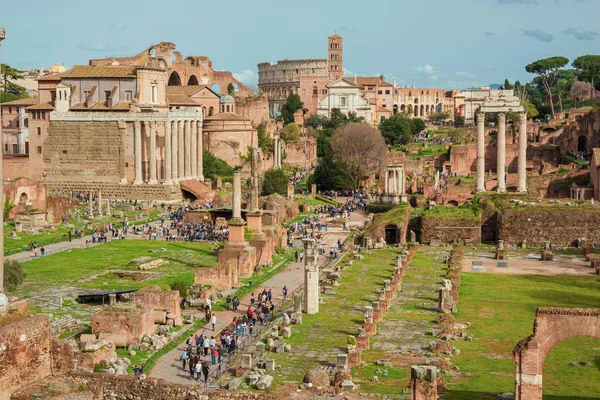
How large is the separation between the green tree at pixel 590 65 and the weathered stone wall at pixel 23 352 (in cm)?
9824

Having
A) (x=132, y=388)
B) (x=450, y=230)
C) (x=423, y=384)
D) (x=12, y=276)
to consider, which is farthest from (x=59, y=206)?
(x=423, y=384)

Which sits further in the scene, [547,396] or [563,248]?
[563,248]

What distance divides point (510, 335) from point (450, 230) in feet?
72.9

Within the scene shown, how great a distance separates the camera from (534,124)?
302 feet

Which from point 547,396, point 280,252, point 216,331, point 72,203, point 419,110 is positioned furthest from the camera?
point 419,110

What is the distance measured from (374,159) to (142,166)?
19605mm

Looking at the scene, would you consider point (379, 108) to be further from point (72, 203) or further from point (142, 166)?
point (72, 203)

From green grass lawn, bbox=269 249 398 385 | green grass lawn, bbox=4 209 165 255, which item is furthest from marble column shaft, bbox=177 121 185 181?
green grass lawn, bbox=269 249 398 385

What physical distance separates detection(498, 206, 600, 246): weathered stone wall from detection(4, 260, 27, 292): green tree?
2522 centimetres

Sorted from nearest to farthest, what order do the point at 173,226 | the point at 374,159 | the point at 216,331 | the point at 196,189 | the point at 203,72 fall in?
the point at 216,331 < the point at 173,226 < the point at 196,189 < the point at 374,159 < the point at 203,72

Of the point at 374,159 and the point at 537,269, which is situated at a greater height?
the point at 374,159

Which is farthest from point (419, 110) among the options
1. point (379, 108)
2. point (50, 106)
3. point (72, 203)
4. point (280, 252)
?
point (280, 252)

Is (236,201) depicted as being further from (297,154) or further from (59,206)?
(297,154)

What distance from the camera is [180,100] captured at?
78.0 m
